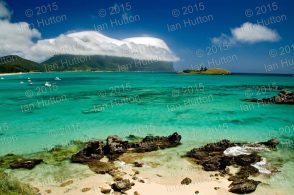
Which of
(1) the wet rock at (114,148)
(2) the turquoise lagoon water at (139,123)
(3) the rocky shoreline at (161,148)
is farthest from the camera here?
(2) the turquoise lagoon water at (139,123)

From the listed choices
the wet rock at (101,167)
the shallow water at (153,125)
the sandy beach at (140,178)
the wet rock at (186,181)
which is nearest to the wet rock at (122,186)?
the sandy beach at (140,178)

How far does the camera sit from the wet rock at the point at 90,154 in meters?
18.4

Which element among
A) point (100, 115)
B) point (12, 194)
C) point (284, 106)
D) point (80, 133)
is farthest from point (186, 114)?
point (12, 194)

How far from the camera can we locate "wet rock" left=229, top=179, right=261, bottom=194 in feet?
44.6

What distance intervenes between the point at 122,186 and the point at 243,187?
19.9 feet

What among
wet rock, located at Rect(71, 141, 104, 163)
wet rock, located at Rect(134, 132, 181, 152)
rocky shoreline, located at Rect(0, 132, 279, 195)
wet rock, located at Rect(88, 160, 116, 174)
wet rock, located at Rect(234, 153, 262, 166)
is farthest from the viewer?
wet rock, located at Rect(134, 132, 181, 152)

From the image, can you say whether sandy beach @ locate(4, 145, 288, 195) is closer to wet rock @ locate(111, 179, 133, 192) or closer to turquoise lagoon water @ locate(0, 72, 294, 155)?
wet rock @ locate(111, 179, 133, 192)

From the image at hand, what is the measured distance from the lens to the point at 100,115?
35.9m

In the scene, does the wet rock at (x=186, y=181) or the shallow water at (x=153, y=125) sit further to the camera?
the shallow water at (x=153, y=125)

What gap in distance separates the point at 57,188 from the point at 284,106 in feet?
132

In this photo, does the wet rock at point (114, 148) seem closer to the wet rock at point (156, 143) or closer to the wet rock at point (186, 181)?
the wet rock at point (156, 143)

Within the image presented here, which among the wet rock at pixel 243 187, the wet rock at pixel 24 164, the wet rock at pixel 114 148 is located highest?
the wet rock at pixel 24 164

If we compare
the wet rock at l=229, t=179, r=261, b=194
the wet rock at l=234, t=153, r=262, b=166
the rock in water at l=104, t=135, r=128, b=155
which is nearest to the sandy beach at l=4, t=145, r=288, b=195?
the wet rock at l=229, t=179, r=261, b=194

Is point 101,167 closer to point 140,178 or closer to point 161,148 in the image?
point 140,178
